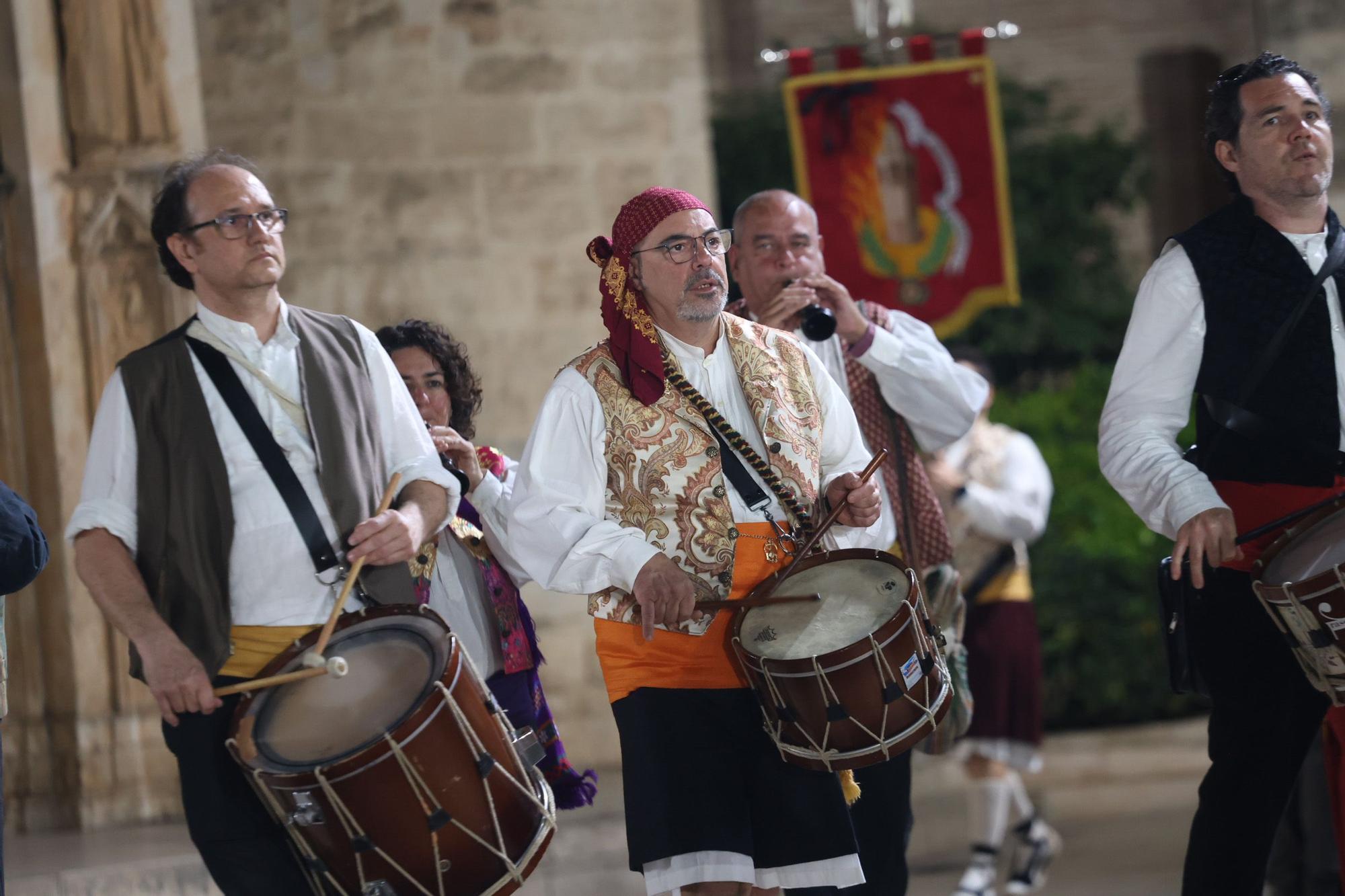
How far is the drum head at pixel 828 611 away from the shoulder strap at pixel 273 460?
88 cm

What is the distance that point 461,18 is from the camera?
25.4 feet

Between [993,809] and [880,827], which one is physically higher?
[880,827]

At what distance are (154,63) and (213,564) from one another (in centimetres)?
398

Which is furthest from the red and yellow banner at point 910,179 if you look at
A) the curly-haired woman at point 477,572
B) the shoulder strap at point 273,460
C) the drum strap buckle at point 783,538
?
the shoulder strap at point 273,460

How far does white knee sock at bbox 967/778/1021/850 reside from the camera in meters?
6.94

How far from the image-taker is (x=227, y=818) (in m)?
3.47

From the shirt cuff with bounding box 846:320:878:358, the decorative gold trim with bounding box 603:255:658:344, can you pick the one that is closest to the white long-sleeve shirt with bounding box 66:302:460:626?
the decorative gold trim with bounding box 603:255:658:344

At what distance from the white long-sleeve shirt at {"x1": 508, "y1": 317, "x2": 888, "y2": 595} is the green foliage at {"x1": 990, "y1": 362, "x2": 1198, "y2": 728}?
6.29 metres

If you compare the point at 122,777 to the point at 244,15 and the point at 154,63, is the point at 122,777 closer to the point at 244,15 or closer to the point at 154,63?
the point at 154,63

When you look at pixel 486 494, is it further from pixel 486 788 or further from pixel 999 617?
pixel 999 617

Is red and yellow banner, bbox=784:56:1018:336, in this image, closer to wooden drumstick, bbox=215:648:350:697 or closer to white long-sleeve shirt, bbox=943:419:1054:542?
white long-sleeve shirt, bbox=943:419:1054:542

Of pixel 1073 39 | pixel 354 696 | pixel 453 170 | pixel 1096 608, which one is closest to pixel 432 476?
pixel 354 696

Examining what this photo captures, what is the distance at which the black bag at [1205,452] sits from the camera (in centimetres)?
381

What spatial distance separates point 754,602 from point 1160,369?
1.09 m
